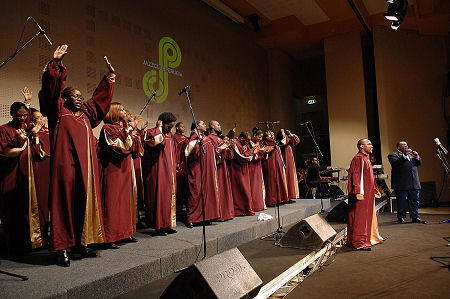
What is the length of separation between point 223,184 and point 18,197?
10.4ft

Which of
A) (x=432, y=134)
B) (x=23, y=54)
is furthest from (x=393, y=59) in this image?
(x=23, y=54)

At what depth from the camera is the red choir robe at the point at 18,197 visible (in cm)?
373

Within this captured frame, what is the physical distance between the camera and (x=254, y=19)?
11.7m

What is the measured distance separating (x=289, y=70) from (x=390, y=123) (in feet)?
15.9

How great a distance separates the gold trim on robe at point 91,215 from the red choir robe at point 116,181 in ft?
1.47

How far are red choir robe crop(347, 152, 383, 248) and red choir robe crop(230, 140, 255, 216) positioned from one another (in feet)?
6.41

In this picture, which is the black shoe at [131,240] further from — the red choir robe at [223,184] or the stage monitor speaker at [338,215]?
the stage monitor speaker at [338,215]

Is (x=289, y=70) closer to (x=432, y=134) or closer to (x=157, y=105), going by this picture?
(x=432, y=134)

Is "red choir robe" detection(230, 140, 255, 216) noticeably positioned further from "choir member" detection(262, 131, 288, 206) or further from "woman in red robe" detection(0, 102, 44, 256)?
"woman in red robe" detection(0, 102, 44, 256)

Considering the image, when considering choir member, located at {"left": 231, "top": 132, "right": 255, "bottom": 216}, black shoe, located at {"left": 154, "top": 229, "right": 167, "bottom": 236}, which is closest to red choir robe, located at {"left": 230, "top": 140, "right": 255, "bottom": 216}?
choir member, located at {"left": 231, "top": 132, "right": 255, "bottom": 216}

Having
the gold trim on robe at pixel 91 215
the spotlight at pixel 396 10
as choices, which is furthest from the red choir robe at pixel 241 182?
the spotlight at pixel 396 10

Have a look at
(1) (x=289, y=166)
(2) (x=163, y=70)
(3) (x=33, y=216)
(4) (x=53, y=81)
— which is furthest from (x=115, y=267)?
(1) (x=289, y=166)

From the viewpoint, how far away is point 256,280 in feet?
8.82

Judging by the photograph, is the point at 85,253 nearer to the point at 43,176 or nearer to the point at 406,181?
the point at 43,176
